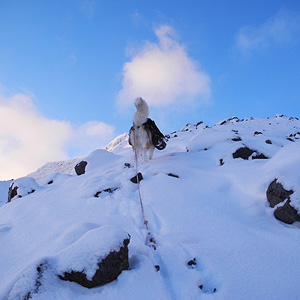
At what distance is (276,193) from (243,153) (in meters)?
3.55

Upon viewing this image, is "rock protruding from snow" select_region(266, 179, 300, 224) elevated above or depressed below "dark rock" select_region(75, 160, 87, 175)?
below

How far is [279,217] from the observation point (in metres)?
3.06

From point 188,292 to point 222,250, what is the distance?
0.72 meters

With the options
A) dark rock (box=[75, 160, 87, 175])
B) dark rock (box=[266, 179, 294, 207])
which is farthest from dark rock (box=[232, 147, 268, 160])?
dark rock (box=[75, 160, 87, 175])

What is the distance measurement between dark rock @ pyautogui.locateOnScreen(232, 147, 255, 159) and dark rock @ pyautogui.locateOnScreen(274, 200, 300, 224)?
369 centimetres

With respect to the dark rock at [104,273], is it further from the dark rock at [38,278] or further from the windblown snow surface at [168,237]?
the dark rock at [38,278]

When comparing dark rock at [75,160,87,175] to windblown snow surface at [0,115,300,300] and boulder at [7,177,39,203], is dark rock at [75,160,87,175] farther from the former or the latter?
windblown snow surface at [0,115,300,300]

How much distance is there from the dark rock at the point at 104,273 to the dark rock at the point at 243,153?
5529mm

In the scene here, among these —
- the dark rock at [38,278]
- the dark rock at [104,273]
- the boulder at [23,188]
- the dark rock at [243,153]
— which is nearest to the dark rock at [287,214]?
the dark rock at [104,273]

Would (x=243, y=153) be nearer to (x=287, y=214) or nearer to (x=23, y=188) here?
(x=287, y=214)

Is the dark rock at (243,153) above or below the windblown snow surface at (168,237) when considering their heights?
above

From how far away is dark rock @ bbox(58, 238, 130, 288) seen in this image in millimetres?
1986

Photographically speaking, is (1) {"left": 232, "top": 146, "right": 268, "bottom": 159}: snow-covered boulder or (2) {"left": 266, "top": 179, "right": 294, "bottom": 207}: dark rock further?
(1) {"left": 232, "top": 146, "right": 268, "bottom": 159}: snow-covered boulder

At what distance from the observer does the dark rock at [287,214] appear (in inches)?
114
